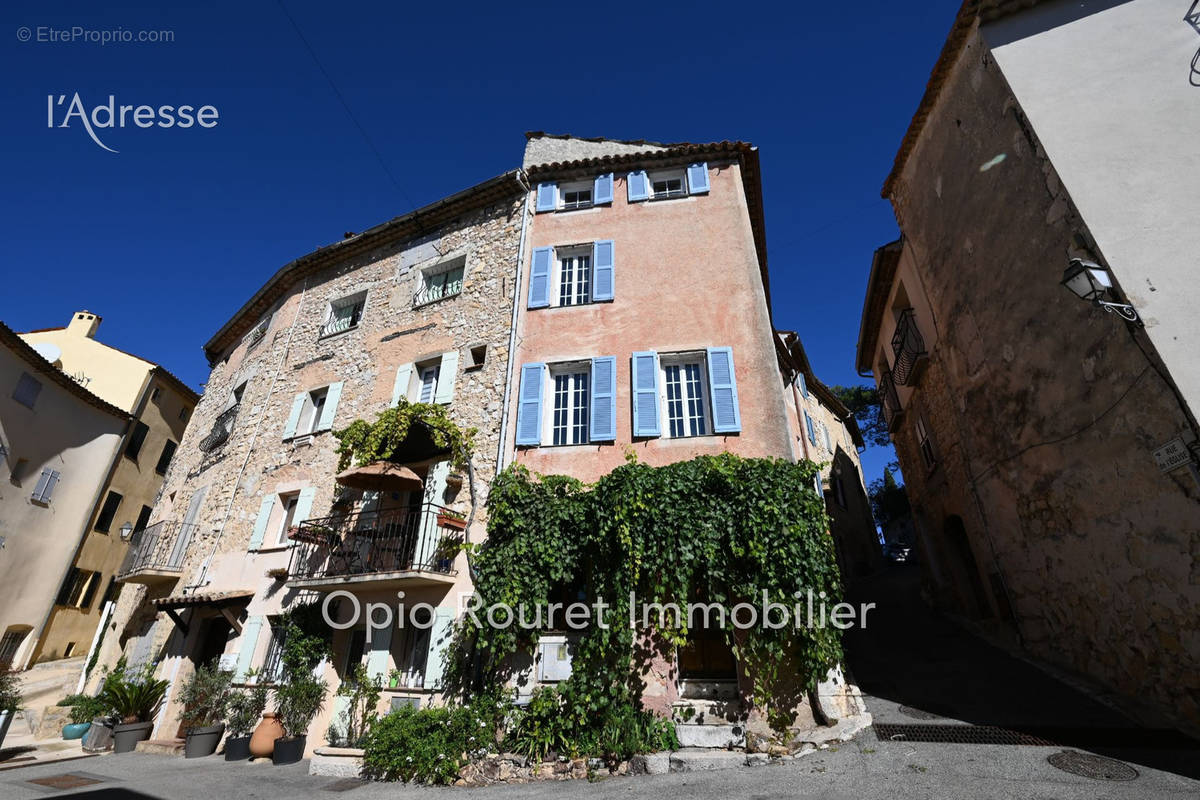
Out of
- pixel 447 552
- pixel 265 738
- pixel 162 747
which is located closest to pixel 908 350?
pixel 447 552

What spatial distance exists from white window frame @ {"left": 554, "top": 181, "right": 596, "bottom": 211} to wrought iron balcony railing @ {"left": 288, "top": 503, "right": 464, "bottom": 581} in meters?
7.53

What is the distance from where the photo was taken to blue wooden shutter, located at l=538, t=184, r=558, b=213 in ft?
41.2

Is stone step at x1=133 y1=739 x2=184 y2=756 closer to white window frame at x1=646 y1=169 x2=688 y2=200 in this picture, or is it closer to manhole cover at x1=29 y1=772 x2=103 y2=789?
manhole cover at x1=29 y1=772 x2=103 y2=789

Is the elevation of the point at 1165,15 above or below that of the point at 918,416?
above

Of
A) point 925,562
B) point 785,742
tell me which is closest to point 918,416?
point 925,562

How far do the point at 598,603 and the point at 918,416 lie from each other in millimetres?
10446

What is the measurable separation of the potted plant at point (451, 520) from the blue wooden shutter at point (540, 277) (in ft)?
14.8

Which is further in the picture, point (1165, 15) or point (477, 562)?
point (477, 562)

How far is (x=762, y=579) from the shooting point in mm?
6863

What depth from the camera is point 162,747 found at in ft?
31.8

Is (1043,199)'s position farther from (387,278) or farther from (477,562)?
(387,278)

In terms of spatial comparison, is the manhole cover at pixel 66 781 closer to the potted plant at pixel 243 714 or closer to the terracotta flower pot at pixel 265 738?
the potted plant at pixel 243 714

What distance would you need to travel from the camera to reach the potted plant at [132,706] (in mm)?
9953

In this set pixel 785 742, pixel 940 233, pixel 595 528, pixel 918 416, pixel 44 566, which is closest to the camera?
pixel 785 742
